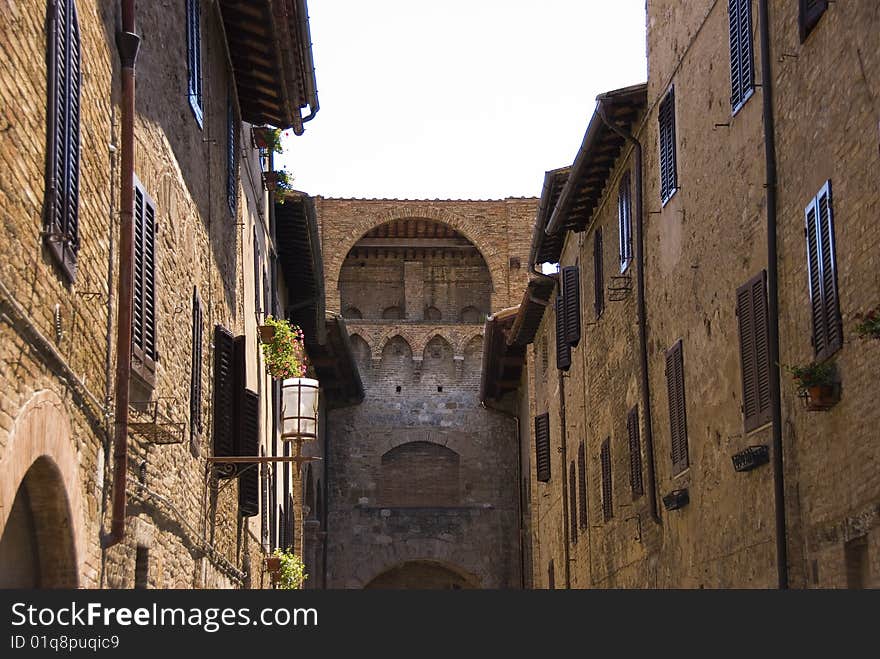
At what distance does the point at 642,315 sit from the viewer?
16812 mm

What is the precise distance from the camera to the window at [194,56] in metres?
13.1

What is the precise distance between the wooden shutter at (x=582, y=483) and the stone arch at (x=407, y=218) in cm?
1480

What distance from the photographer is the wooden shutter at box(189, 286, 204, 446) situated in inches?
510

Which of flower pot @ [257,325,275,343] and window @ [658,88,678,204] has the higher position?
window @ [658,88,678,204]

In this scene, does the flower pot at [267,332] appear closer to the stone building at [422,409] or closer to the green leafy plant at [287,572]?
the green leafy plant at [287,572]

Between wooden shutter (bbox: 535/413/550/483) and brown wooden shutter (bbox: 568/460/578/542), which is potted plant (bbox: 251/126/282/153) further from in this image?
wooden shutter (bbox: 535/413/550/483)

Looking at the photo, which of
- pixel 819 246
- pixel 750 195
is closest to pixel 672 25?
pixel 750 195

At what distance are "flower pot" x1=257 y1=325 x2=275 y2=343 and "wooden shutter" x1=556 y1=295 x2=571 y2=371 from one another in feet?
16.9

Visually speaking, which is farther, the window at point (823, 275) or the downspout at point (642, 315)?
the downspout at point (642, 315)

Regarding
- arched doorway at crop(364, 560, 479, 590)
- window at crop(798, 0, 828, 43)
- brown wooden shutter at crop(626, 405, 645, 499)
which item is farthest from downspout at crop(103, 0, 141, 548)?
arched doorway at crop(364, 560, 479, 590)

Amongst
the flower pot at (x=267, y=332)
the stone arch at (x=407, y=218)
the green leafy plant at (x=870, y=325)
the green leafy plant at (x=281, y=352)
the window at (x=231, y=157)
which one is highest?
Result: the stone arch at (x=407, y=218)

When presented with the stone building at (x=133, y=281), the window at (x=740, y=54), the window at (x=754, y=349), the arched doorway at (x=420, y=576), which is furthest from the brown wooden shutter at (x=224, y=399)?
the arched doorway at (x=420, y=576)

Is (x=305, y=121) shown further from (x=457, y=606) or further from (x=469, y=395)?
(x=469, y=395)

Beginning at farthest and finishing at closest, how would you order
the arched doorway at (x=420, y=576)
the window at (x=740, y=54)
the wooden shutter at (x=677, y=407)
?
the arched doorway at (x=420, y=576)
the wooden shutter at (x=677, y=407)
the window at (x=740, y=54)
